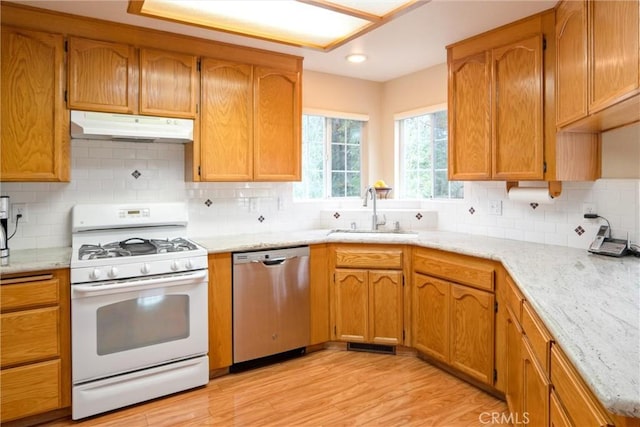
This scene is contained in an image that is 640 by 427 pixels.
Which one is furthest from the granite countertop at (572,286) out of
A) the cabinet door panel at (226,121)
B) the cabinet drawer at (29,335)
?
the cabinet door panel at (226,121)

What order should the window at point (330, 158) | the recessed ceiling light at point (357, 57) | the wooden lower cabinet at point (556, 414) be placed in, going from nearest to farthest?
the wooden lower cabinet at point (556, 414) < the recessed ceiling light at point (357, 57) < the window at point (330, 158)

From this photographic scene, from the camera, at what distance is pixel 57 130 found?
2580 millimetres

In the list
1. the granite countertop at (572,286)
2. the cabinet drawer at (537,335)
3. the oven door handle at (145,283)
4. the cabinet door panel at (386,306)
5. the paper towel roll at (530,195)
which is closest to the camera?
the granite countertop at (572,286)

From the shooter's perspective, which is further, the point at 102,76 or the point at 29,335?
the point at 102,76

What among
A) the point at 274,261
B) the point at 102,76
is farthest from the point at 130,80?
the point at 274,261

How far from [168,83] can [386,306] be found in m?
2.26

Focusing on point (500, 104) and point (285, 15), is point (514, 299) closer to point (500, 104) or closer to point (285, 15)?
point (500, 104)

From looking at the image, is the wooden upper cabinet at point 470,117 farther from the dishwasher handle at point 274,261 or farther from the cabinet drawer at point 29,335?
the cabinet drawer at point 29,335

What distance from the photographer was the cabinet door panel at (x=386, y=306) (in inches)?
125

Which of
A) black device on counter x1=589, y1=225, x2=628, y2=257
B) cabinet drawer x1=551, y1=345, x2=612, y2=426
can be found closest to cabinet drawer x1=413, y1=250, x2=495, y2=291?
black device on counter x1=589, y1=225, x2=628, y2=257

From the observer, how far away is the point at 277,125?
11.1 feet

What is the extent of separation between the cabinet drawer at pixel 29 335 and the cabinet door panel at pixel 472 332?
7.88 feet

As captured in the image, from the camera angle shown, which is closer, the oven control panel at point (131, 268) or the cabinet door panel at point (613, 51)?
the cabinet door panel at point (613, 51)

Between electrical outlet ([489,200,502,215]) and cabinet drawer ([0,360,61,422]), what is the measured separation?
3.05m
